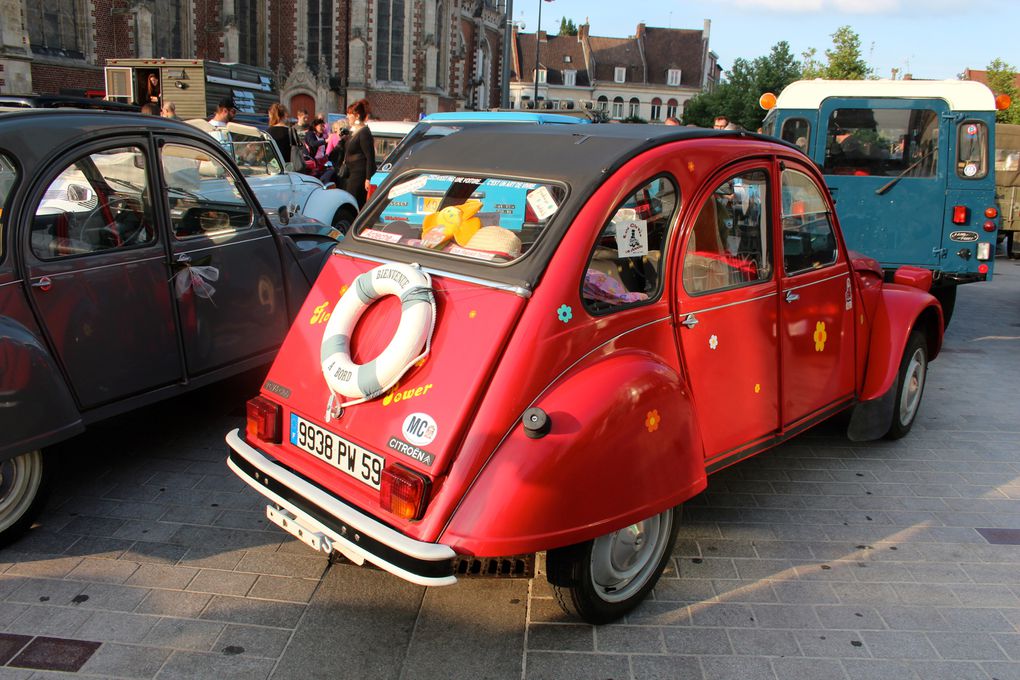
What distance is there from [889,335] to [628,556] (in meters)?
2.63

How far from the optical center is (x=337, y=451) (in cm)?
327

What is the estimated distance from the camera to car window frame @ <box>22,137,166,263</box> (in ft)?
12.8

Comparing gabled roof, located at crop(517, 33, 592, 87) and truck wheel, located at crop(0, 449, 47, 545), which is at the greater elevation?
gabled roof, located at crop(517, 33, 592, 87)

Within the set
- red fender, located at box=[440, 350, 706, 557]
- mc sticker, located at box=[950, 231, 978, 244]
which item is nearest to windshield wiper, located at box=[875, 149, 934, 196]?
mc sticker, located at box=[950, 231, 978, 244]

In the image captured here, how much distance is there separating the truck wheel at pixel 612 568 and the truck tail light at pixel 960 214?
22.4ft

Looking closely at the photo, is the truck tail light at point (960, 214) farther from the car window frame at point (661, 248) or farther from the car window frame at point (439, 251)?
the car window frame at point (439, 251)

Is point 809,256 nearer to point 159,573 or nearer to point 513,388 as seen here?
point 513,388

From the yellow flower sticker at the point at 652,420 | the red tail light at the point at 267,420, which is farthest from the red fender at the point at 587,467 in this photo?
the red tail light at the point at 267,420

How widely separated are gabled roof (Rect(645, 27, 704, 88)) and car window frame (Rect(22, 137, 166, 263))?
304ft

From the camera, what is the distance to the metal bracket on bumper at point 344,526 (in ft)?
9.06

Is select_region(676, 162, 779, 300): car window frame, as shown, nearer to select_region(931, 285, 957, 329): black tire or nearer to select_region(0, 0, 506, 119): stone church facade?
select_region(931, 285, 957, 329): black tire

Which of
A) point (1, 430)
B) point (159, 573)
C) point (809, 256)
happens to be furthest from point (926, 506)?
point (1, 430)

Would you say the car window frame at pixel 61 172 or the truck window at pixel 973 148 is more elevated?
the truck window at pixel 973 148

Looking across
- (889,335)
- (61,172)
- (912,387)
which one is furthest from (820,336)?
(61,172)
